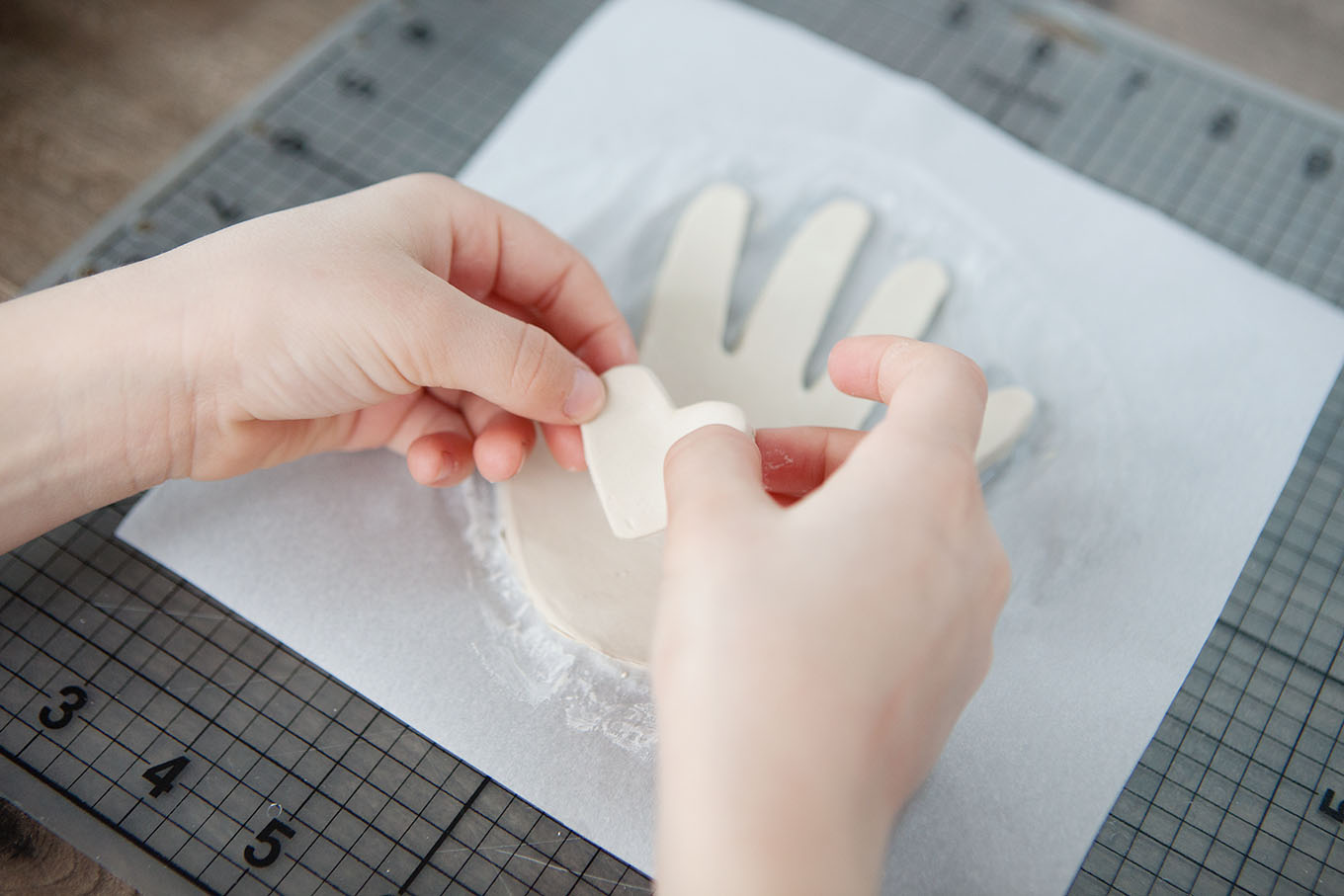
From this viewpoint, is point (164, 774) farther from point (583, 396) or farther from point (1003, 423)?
point (1003, 423)

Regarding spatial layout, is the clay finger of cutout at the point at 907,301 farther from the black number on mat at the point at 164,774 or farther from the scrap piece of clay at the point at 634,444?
the black number on mat at the point at 164,774

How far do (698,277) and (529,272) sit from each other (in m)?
0.17

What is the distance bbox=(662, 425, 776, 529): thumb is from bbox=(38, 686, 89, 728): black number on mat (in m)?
0.43

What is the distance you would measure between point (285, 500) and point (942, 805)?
0.51 metres

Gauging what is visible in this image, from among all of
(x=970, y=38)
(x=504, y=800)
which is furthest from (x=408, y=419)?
(x=970, y=38)

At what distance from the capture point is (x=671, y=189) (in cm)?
79

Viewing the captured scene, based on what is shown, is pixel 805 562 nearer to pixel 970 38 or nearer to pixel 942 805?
pixel 942 805

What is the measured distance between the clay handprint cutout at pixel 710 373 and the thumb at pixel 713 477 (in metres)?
0.18

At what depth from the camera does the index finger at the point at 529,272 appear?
596 mm

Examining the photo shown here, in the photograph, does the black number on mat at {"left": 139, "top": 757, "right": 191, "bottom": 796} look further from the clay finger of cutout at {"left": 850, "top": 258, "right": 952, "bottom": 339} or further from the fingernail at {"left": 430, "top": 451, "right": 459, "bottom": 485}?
the clay finger of cutout at {"left": 850, "top": 258, "right": 952, "bottom": 339}

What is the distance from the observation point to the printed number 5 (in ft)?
1.77

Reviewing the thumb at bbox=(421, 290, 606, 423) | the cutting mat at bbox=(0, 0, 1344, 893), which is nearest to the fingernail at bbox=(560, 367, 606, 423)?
the thumb at bbox=(421, 290, 606, 423)

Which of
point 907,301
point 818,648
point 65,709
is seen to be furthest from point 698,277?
point 65,709

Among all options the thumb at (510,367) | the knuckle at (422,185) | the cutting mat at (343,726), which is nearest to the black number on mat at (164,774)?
the cutting mat at (343,726)
